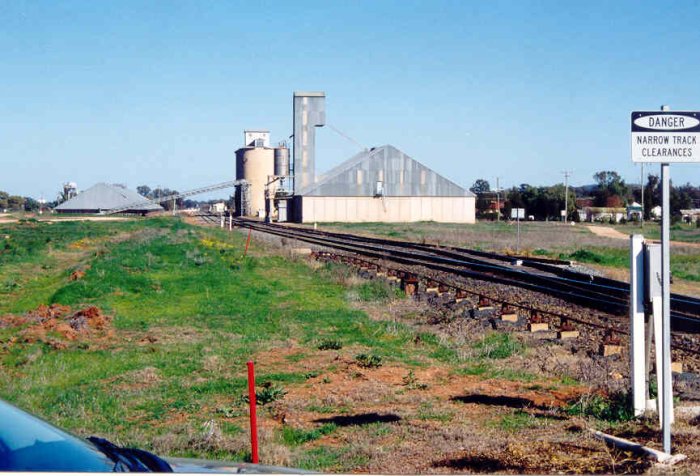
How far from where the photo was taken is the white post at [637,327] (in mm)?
7738

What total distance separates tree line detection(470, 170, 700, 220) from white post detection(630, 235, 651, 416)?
8927 cm

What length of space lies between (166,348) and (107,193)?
396ft

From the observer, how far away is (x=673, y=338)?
13.0m

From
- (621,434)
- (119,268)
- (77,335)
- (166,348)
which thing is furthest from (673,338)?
(119,268)

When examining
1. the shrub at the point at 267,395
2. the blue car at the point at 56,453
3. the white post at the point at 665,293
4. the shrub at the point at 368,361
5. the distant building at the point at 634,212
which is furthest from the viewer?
the distant building at the point at 634,212

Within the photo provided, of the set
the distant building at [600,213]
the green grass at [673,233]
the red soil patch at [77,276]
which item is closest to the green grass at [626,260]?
the green grass at [673,233]

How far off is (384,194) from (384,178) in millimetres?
1558

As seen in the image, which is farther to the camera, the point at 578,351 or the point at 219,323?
the point at 219,323

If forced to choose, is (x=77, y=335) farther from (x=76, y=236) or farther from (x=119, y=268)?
(x=76, y=236)

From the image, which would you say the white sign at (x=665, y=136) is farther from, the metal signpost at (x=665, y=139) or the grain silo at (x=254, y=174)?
the grain silo at (x=254, y=174)

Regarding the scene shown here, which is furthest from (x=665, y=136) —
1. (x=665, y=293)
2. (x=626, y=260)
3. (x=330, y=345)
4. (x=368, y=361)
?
(x=626, y=260)

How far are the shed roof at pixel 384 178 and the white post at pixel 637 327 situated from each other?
6630 cm

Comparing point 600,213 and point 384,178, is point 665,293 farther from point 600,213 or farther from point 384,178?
point 600,213

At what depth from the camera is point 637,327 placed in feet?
25.8
